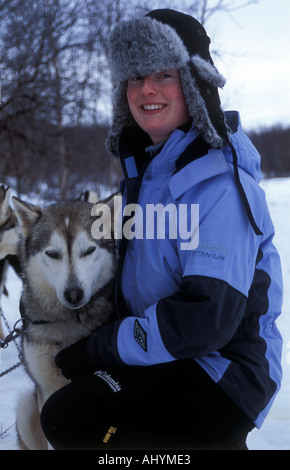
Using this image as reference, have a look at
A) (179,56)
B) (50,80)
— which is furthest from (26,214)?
(50,80)

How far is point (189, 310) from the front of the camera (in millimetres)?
1520

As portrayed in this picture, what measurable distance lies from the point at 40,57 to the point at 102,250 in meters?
7.06

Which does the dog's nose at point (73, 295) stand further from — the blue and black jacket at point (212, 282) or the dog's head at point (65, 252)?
the blue and black jacket at point (212, 282)

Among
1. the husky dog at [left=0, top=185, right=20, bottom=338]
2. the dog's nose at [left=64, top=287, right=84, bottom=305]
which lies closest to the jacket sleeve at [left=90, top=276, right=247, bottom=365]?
the dog's nose at [left=64, top=287, right=84, bottom=305]

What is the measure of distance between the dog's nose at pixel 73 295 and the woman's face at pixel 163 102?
0.79m

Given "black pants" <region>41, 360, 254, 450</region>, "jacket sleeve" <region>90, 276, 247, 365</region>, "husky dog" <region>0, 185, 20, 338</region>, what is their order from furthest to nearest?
"husky dog" <region>0, 185, 20, 338</region>
"black pants" <region>41, 360, 254, 450</region>
"jacket sleeve" <region>90, 276, 247, 365</region>

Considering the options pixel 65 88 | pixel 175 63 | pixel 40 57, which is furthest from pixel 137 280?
pixel 65 88

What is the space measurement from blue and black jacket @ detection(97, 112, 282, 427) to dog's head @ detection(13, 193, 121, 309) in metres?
0.23

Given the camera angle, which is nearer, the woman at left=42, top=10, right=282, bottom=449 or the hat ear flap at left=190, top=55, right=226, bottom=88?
the woman at left=42, top=10, right=282, bottom=449

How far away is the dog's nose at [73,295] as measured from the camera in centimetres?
192

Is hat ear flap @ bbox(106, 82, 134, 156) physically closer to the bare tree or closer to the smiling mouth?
the smiling mouth

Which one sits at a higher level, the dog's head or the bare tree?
the bare tree

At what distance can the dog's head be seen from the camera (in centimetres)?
196

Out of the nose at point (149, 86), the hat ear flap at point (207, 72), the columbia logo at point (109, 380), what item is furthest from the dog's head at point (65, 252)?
the hat ear flap at point (207, 72)
